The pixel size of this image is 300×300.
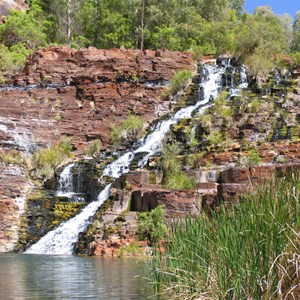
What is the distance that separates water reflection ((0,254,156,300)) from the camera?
12.8m

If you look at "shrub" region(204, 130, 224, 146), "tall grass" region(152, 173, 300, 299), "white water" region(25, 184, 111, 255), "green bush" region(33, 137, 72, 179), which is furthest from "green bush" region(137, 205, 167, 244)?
"tall grass" region(152, 173, 300, 299)

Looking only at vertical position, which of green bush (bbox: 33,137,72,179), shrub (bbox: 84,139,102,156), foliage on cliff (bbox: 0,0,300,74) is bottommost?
green bush (bbox: 33,137,72,179)

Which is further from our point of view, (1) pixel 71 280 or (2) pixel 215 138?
(2) pixel 215 138

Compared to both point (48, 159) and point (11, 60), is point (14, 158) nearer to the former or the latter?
point (48, 159)

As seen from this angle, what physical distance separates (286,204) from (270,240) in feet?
1.85

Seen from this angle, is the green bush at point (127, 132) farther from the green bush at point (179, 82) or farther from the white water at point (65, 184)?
the white water at point (65, 184)

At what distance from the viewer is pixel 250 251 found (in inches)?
338

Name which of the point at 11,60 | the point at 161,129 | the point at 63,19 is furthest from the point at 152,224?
the point at 63,19

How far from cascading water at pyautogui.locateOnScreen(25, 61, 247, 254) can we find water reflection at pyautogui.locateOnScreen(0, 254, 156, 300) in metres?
5.90

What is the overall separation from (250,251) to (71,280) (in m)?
8.25

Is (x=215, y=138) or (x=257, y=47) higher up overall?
(x=257, y=47)

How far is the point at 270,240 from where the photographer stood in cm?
831

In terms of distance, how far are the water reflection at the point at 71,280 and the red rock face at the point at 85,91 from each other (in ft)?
70.5

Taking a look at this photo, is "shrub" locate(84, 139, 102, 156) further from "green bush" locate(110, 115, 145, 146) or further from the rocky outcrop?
"green bush" locate(110, 115, 145, 146)
